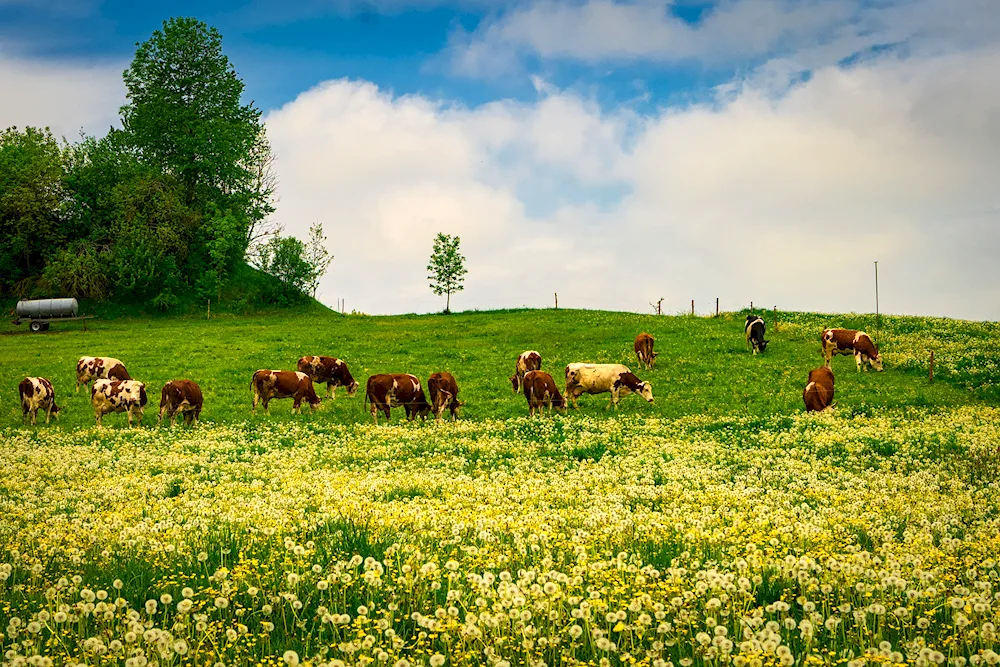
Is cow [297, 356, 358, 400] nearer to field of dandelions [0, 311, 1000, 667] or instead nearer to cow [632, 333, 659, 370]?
field of dandelions [0, 311, 1000, 667]

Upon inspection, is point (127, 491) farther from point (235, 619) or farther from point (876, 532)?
point (876, 532)

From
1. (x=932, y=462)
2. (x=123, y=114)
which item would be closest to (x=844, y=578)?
(x=932, y=462)

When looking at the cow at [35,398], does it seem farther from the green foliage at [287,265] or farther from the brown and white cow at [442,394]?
the green foliage at [287,265]

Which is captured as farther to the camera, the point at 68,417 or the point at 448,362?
the point at 448,362

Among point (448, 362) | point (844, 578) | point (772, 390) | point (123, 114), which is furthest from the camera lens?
point (123, 114)

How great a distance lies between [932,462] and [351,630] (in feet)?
49.3

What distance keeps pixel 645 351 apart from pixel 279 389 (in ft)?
59.6

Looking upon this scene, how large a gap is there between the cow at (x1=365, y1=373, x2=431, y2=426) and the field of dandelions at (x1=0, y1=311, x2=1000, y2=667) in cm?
124

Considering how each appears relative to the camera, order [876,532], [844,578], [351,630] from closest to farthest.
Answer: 1. [351,630]
2. [844,578]
3. [876,532]

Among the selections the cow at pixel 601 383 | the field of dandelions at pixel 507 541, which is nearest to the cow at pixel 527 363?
the cow at pixel 601 383

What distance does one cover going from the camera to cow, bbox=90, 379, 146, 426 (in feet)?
92.1

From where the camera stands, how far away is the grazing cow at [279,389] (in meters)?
31.8

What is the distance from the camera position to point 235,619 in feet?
25.8

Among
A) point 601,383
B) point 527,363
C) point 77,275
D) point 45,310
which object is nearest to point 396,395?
point 601,383
